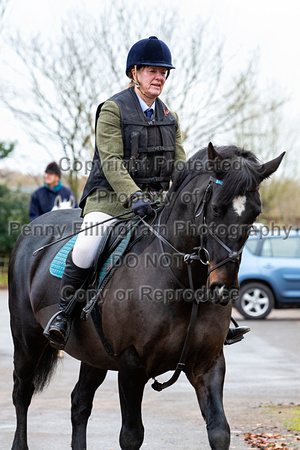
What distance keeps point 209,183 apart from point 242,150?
0.97 feet

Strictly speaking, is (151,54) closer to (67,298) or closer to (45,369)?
(67,298)

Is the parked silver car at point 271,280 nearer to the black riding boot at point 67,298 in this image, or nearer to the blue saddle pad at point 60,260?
the blue saddle pad at point 60,260

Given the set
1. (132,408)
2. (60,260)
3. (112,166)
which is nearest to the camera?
(132,408)

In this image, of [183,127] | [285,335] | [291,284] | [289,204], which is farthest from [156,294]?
[289,204]

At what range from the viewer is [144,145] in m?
5.05

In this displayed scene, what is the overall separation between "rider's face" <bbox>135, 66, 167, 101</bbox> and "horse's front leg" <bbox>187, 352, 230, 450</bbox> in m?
1.92

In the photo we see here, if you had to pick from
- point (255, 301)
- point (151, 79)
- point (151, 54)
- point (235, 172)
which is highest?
point (151, 54)

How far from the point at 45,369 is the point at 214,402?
2300 millimetres

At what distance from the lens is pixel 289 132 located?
3544 cm

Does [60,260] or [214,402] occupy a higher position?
[60,260]

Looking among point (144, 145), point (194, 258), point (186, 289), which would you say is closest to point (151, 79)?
point (144, 145)

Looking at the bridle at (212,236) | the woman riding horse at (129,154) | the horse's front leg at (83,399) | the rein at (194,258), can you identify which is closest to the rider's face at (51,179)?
the horse's front leg at (83,399)

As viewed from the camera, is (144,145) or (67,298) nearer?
(144,145)

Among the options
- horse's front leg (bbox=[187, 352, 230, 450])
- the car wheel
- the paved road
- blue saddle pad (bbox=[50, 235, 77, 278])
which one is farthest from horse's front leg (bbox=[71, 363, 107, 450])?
the car wheel
